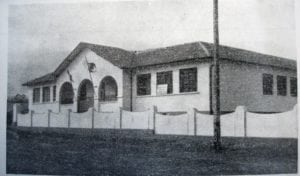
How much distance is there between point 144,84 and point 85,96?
2.83ft

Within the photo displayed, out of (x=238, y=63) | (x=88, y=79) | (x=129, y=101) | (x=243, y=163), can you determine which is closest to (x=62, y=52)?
(x=88, y=79)

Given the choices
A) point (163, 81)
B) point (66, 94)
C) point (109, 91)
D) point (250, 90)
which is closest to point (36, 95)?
point (66, 94)

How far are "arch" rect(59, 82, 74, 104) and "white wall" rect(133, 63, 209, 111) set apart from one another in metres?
0.94

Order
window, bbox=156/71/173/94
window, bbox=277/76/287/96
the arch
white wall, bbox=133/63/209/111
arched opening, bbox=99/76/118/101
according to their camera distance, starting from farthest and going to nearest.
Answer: the arch, arched opening, bbox=99/76/118/101, window, bbox=156/71/173/94, white wall, bbox=133/63/209/111, window, bbox=277/76/287/96

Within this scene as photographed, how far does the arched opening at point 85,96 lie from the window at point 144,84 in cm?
68

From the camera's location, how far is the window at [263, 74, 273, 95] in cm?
537

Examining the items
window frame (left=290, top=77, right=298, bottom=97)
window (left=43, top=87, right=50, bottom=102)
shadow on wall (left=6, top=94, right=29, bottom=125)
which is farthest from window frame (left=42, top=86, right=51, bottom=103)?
window frame (left=290, top=77, right=298, bottom=97)

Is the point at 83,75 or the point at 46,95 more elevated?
the point at 83,75

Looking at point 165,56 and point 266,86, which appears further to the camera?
point 165,56

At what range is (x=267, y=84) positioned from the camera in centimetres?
539

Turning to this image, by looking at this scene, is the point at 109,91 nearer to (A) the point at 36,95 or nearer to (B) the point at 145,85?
(B) the point at 145,85

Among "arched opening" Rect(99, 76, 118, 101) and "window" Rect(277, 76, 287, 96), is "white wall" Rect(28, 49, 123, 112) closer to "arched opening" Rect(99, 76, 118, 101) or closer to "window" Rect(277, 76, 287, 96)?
"arched opening" Rect(99, 76, 118, 101)

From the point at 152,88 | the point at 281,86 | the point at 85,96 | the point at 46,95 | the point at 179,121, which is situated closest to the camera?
the point at 281,86

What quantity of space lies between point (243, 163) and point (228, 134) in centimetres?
42
